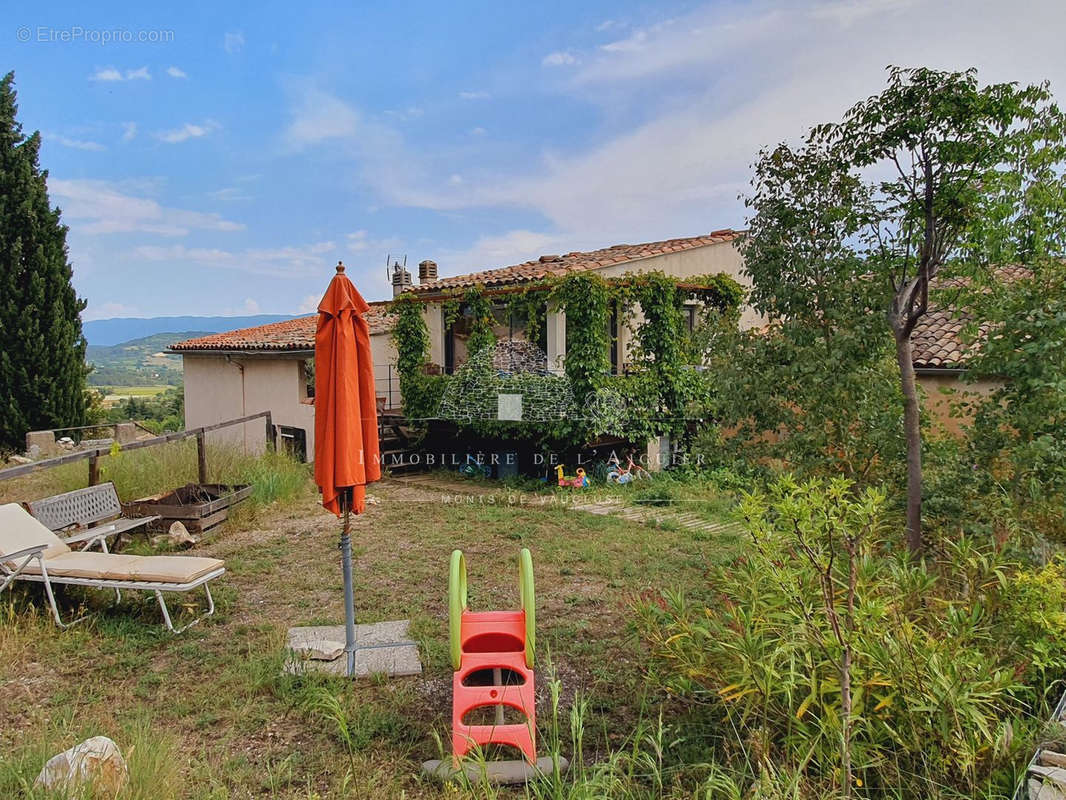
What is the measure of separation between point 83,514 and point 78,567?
6.18 ft

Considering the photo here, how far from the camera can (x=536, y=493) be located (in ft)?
36.7

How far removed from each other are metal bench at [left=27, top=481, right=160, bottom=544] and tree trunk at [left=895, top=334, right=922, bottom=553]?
6930 millimetres

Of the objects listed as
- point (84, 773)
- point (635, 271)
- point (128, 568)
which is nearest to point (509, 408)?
point (635, 271)

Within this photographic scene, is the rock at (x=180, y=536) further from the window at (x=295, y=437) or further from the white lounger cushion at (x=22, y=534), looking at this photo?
the window at (x=295, y=437)

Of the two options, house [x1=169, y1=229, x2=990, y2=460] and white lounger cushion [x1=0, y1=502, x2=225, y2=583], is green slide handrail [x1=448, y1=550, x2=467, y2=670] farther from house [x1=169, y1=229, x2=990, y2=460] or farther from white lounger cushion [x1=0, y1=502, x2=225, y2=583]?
house [x1=169, y1=229, x2=990, y2=460]

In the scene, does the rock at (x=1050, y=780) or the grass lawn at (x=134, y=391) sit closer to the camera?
the rock at (x=1050, y=780)

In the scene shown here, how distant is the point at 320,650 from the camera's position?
14.9ft

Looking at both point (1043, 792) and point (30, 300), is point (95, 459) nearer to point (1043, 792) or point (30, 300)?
point (1043, 792)

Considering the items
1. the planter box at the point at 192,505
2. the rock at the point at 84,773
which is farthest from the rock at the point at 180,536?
the rock at the point at 84,773

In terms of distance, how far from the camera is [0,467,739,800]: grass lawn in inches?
124

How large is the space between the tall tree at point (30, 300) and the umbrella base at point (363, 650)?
51.3 ft

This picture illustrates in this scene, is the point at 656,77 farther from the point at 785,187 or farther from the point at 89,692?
the point at 89,692

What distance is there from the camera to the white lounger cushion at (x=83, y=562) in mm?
4969

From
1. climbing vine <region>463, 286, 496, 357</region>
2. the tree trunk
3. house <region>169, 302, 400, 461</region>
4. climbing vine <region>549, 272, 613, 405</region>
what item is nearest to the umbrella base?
the tree trunk
